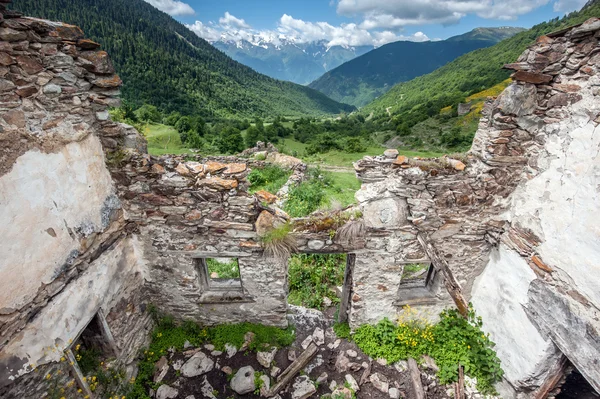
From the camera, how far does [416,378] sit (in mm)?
6000

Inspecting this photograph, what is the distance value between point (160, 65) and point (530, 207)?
2612 inches

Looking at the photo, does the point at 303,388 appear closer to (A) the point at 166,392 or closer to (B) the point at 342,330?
(B) the point at 342,330

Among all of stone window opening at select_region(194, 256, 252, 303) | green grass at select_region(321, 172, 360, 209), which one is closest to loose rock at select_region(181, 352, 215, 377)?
stone window opening at select_region(194, 256, 252, 303)

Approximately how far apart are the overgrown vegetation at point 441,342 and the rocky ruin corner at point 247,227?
0.83ft

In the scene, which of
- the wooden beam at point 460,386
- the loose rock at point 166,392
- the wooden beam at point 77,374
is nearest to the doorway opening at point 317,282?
the wooden beam at point 460,386

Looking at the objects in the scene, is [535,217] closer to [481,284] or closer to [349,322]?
[481,284]

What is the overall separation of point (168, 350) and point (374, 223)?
5296 mm

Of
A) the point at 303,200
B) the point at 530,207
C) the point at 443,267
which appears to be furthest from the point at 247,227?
the point at 303,200

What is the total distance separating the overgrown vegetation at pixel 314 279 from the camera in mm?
8266

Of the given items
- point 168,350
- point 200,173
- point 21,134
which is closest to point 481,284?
point 200,173

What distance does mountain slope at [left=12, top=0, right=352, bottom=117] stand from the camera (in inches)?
1949

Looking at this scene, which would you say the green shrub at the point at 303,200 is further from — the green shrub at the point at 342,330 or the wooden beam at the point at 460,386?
the wooden beam at the point at 460,386

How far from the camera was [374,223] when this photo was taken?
18.3ft

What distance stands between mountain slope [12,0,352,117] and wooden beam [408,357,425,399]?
168ft
